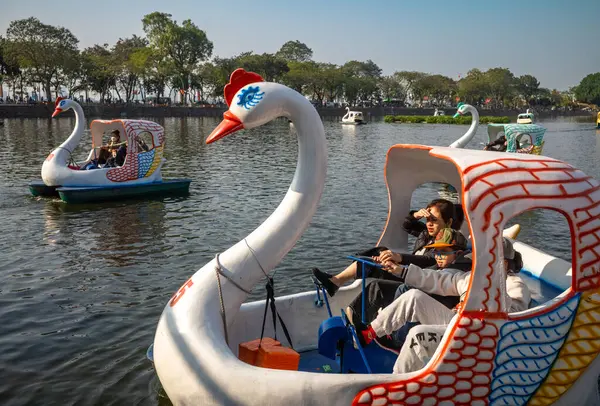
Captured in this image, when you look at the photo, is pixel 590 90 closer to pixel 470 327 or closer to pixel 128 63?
pixel 128 63

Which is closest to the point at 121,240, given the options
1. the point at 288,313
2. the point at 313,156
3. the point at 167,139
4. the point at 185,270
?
the point at 185,270

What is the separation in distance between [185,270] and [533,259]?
540 centimetres

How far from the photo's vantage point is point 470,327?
13.5ft

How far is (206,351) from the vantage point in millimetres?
4273

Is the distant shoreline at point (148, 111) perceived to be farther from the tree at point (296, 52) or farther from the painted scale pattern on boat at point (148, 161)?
the painted scale pattern on boat at point (148, 161)

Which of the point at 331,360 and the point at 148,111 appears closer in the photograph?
the point at 331,360

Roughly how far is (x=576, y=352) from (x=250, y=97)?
314 centimetres

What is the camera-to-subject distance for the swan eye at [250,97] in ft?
15.5

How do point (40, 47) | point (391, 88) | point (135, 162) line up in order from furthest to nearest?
point (391, 88), point (40, 47), point (135, 162)

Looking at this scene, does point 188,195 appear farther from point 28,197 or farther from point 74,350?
point 74,350

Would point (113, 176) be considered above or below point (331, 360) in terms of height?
above

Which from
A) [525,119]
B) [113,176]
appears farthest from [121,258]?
[525,119]

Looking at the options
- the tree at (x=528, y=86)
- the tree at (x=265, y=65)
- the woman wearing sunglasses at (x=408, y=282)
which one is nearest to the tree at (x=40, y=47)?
the tree at (x=265, y=65)

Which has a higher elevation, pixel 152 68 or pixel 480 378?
pixel 152 68
